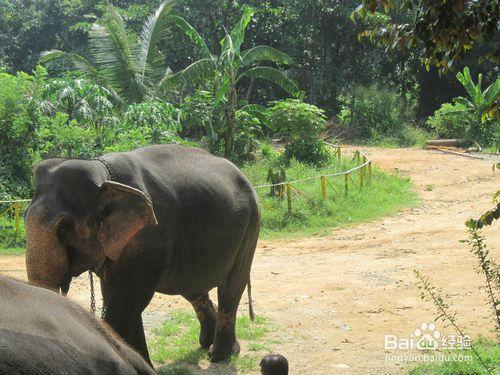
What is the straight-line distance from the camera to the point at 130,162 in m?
5.55

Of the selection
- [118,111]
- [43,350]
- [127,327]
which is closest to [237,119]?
[118,111]

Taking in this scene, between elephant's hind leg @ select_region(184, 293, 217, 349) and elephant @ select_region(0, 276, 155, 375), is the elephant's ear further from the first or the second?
elephant @ select_region(0, 276, 155, 375)

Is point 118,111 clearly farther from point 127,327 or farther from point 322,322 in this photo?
point 127,327

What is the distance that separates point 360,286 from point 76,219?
17.6 feet

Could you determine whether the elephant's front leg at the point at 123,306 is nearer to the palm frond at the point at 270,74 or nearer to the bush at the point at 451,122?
the palm frond at the point at 270,74

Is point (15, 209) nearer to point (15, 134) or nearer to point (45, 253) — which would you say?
point (15, 134)

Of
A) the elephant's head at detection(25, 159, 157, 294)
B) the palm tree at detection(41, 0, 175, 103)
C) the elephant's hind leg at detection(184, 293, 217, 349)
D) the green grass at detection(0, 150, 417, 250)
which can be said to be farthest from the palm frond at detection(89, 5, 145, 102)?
the elephant's head at detection(25, 159, 157, 294)

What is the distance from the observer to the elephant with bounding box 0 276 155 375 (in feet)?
6.02

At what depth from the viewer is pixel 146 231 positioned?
539cm

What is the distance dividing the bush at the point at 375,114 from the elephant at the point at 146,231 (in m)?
21.6

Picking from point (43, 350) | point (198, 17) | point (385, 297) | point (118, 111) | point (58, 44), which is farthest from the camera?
point (58, 44)

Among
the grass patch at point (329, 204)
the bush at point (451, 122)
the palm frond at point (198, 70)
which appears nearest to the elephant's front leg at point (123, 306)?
the grass patch at point (329, 204)

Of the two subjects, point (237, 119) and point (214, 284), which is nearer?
point (214, 284)

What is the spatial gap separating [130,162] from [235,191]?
133 centimetres
